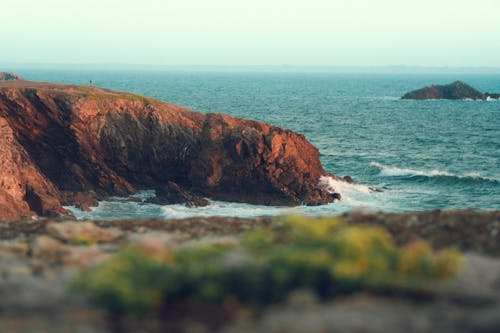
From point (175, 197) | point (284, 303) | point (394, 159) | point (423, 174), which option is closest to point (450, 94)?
point (394, 159)

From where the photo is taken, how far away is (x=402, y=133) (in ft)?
256

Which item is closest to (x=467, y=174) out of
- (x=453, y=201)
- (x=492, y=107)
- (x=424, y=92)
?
(x=453, y=201)

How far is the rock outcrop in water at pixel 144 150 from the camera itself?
39969 millimetres

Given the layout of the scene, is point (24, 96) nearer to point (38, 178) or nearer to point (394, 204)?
point (38, 178)

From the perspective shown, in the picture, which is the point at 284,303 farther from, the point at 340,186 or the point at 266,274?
the point at 340,186

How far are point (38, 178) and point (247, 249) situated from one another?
3012 cm

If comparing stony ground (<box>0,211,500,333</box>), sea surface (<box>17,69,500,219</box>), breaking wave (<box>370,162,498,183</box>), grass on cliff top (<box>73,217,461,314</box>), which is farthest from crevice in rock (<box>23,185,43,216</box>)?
breaking wave (<box>370,162,498,183</box>)

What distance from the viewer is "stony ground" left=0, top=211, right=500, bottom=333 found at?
23.7 ft

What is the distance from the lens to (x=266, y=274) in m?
8.34

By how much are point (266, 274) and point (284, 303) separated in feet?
1.95

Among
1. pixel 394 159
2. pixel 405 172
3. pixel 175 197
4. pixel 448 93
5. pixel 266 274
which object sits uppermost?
pixel 448 93

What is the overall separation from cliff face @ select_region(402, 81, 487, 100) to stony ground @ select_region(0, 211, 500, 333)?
144 meters

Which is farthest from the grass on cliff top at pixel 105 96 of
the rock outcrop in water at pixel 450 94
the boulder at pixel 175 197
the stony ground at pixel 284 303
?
the rock outcrop in water at pixel 450 94

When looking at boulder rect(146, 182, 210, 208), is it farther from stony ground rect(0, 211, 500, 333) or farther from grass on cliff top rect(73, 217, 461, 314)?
grass on cliff top rect(73, 217, 461, 314)
